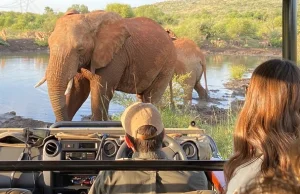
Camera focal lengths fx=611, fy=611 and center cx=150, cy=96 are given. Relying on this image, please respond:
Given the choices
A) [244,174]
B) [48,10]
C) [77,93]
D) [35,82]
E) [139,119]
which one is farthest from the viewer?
[48,10]

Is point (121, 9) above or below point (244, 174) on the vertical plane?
below

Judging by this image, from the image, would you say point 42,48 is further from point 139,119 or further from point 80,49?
point 139,119

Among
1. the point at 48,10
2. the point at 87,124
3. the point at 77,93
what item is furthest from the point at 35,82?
the point at 87,124

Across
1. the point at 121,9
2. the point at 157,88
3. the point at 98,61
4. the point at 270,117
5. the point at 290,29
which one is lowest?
the point at 157,88

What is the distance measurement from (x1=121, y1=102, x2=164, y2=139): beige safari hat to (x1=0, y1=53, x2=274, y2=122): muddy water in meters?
9.46

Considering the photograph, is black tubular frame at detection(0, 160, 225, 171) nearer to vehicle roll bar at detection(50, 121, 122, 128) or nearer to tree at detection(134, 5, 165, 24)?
vehicle roll bar at detection(50, 121, 122, 128)

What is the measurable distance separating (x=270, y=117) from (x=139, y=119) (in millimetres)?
662

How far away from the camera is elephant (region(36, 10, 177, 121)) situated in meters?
7.49

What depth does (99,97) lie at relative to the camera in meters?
Result: 7.86

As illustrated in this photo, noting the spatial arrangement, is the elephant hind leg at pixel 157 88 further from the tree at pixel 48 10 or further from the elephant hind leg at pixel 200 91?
the tree at pixel 48 10

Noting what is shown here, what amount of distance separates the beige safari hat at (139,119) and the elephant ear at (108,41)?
6011mm

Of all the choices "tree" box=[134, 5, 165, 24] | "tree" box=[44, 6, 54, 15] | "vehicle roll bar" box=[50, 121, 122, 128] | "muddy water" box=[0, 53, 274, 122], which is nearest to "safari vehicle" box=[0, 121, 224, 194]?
"vehicle roll bar" box=[50, 121, 122, 128]

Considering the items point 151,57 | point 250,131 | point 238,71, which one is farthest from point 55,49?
point 238,71

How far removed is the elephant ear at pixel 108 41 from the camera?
26.0ft
